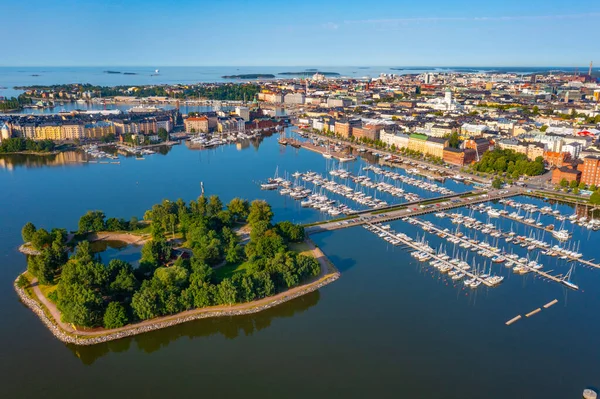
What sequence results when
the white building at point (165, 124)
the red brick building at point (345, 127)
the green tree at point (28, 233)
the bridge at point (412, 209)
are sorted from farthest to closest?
the white building at point (165, 124), the red brick building at point (345, 127), the bridge at point (412, 209), the green tree at point (28, 233)

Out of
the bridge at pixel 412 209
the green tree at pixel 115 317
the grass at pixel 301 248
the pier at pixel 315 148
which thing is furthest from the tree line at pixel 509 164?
the green tree at pixel 115 317

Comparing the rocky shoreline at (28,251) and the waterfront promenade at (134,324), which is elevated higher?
the rocky shoreline at (28,251)

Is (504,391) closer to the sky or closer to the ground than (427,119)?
closer to the ground

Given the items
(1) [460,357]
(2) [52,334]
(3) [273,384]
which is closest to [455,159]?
(1) [460,357]

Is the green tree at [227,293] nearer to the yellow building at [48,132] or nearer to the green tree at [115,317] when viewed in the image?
the green tree at [115,317]

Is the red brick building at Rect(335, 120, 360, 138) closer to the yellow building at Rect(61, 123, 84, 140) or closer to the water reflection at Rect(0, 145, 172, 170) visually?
the water reflection at Rect(0, 145, 172, 170)

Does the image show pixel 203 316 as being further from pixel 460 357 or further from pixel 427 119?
pixel 427 119

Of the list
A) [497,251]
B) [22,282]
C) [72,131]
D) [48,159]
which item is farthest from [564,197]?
[72,131]

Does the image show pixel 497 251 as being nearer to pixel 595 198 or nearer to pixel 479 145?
pixel 595 198
